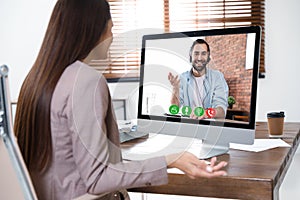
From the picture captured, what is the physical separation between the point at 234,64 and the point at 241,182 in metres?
0.38

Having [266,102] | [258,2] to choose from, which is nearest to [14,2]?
[258,2]

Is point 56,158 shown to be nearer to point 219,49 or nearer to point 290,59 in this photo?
point 219,49

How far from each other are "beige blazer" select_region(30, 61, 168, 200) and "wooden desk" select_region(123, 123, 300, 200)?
18 centimetres

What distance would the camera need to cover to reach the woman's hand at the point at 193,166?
2.79ft

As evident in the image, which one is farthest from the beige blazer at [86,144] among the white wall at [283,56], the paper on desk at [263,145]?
the white wall at [283,56]

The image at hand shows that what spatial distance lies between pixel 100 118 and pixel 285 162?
648 millimetres

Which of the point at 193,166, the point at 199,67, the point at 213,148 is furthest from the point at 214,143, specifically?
the point at 193,166

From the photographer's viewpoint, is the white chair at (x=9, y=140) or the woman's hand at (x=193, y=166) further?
the woman's hand at (x=193, y=166)

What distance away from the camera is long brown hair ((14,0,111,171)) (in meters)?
0.89

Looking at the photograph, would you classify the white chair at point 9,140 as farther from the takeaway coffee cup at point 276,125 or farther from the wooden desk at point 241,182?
the takeaway coffee cup at point 276,125

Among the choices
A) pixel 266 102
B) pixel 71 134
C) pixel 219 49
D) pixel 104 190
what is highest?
pixel 219 49

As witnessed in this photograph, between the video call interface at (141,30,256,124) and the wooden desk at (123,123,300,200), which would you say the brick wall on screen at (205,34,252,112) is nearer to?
the video call interface at (141,30,256,124)

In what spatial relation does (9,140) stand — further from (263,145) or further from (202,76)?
(263,145)

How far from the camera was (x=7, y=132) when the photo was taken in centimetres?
75
